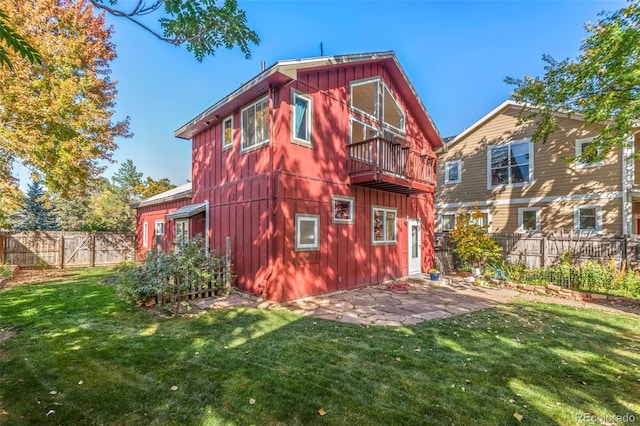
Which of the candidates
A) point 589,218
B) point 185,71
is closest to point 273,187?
point 185,71

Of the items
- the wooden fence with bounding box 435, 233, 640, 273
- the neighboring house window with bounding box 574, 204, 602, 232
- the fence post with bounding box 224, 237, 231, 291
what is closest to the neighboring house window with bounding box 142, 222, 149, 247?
the fence post with bounding box 224, 237, 231, 291

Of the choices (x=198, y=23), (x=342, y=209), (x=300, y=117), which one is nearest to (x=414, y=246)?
(x=342, y=209)

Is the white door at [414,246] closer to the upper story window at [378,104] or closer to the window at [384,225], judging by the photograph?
the window at [384,225]

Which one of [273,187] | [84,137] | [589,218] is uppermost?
[84,137]

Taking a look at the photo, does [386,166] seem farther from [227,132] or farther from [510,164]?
[510,164]

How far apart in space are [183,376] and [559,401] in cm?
421

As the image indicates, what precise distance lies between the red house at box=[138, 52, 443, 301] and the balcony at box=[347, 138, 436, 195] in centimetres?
4

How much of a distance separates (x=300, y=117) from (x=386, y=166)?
2850mm

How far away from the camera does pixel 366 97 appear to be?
9703 millimetres

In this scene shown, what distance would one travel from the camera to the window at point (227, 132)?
897cm

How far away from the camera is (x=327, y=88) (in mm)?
8258

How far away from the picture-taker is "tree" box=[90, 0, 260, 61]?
11.1 feet

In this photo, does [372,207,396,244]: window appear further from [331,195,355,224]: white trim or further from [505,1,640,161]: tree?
[505,1,640,161]: tree

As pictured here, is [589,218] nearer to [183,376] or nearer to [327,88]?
[327,88]
